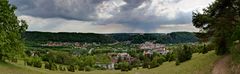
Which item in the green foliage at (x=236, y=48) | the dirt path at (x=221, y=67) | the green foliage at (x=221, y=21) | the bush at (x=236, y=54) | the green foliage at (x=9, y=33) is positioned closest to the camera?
the bush at (x=236, y=54)

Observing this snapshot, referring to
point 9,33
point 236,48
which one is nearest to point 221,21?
point 236,48

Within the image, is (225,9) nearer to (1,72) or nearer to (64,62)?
(1,72)

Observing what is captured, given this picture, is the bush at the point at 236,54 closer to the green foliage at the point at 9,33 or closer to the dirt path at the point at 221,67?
the dirt path at the point at 221,67

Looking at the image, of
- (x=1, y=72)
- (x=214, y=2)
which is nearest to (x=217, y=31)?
(x=214, y=2)

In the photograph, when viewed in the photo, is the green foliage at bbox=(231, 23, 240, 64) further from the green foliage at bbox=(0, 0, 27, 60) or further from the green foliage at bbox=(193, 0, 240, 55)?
the green foliage at bbox=(0, 0, 27, 60)

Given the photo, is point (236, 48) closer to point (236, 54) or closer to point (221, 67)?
point (236, 54)

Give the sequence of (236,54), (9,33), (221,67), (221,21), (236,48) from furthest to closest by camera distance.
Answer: (9,33), (221,21), (221,67), (236,48), (236,54)

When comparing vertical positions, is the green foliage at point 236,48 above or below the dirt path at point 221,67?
above

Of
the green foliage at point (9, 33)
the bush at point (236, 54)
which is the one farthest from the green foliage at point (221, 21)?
the green foliage at point (9, 33)
